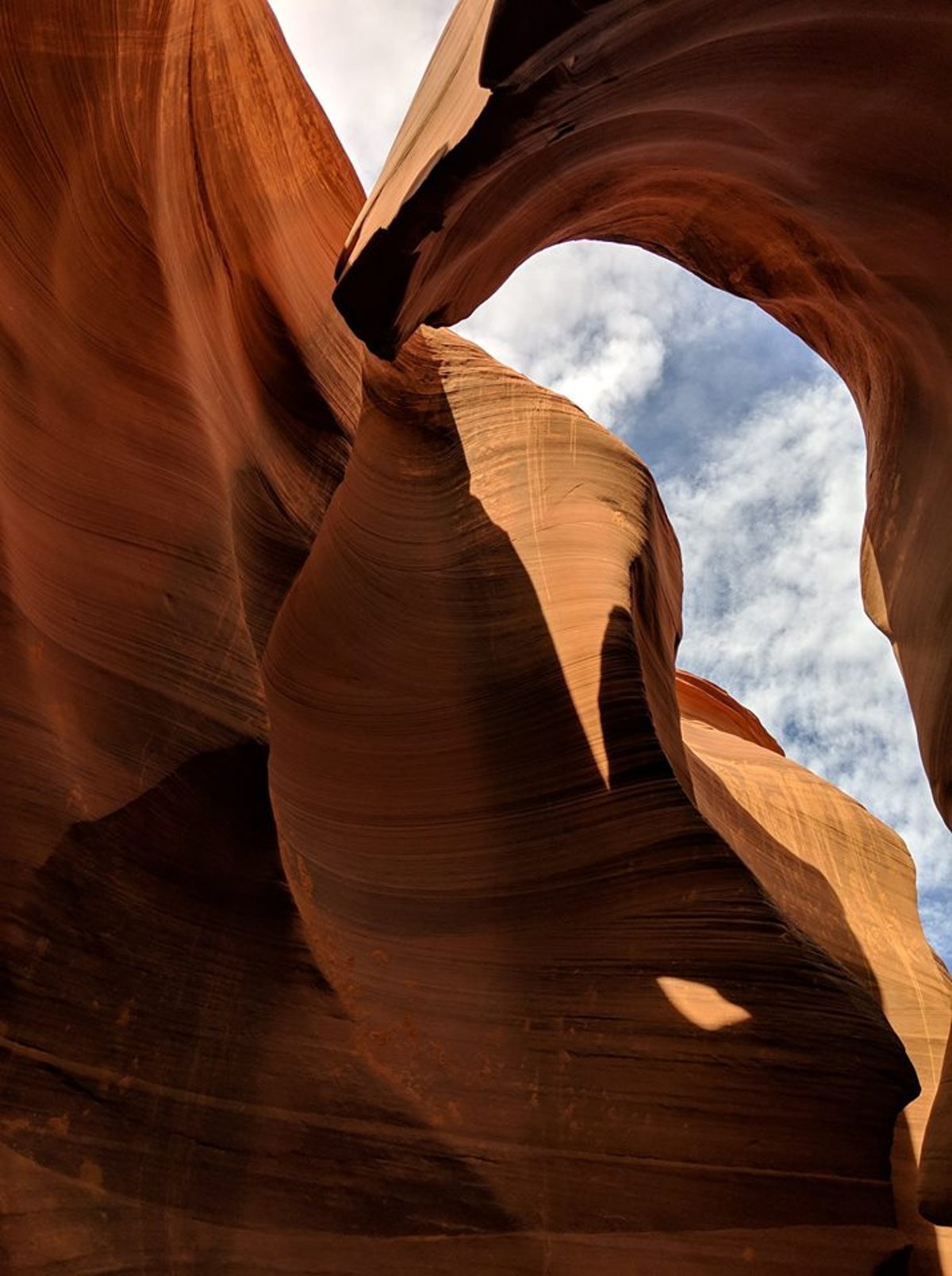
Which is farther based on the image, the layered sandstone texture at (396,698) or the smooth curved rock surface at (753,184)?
the layered sandstone texture at (396,698)

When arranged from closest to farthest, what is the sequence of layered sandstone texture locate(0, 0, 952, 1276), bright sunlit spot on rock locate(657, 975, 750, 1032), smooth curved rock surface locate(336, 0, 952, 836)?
smooth curved rock surface locate(336, 0, 952, 836), layered sandstone texture locate(0, 0, 952, 1276), bright sunlit spot on rock locate(657, 975, 750, 1032)

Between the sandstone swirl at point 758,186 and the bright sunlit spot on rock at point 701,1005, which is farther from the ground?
the sandstone swirl at point 758,186

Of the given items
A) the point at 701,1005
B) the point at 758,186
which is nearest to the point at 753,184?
the point at 758,186

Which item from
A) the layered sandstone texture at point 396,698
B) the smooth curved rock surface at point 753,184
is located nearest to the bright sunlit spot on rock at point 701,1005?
the layered sandstone texture at point 396,698

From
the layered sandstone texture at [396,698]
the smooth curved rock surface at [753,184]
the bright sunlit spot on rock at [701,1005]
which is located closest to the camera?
the smooth curved rock surface at [753,184]

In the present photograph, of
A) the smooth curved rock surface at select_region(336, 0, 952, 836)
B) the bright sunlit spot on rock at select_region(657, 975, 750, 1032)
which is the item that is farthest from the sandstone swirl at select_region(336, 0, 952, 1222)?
the bright sunlit spot on rock at select_region(657, 975, 750, 1032)

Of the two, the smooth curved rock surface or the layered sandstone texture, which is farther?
the layered sandstone texture

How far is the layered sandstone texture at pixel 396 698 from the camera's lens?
2.78m

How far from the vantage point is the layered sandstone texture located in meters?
2.78

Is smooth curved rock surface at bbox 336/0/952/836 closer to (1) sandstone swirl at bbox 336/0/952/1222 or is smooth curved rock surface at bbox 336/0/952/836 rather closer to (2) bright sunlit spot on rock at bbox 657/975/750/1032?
(1) sandstone swirl at bbox 336/0/952/1222

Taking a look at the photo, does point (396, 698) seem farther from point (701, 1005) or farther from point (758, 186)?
point (758, 186)

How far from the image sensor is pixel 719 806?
525 cm

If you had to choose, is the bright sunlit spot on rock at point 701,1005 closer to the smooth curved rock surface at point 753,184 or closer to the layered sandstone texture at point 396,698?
the layered sandstone texture at point 396,698

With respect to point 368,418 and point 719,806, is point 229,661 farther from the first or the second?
point 719,806
